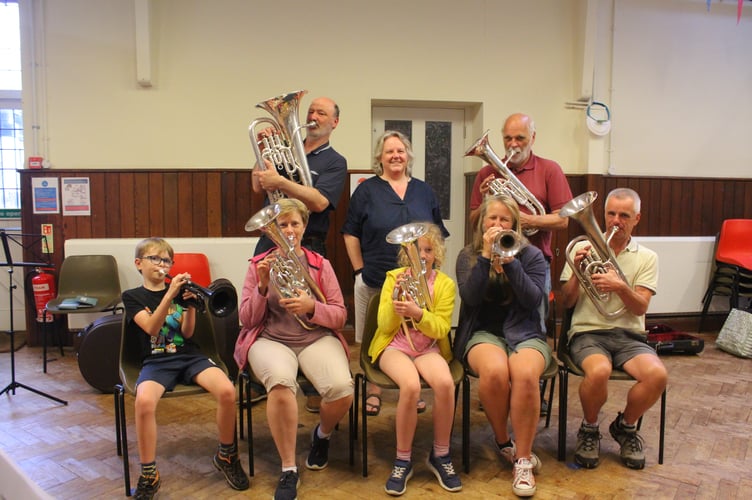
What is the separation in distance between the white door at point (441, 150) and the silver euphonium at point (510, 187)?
2.07 m

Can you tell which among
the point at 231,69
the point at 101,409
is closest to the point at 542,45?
the point at 231,69

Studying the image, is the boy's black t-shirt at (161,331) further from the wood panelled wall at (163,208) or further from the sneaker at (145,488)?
the wood panelled wall at (163,208)

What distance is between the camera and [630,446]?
2.67m

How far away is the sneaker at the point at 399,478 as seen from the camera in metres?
2.39

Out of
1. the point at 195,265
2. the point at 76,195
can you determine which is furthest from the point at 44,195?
the point at 195,265

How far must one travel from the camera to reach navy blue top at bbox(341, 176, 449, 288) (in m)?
3.00

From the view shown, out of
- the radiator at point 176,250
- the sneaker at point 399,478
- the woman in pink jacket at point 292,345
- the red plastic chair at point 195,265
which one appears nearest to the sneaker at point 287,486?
the woman in pink jacket at point 292,345

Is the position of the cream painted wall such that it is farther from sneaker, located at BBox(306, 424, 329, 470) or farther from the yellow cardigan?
sneaker, located at BBox(306, 424, 329, 470)

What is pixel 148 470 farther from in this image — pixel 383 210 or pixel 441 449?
pixel 383 210

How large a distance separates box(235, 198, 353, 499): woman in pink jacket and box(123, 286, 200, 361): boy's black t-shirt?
0.89 ft

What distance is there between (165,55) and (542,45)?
3.13 metres

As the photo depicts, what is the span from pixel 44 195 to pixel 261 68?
196 cm

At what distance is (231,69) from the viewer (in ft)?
14.9

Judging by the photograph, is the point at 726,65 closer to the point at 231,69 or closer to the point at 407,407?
the point at 231,69
